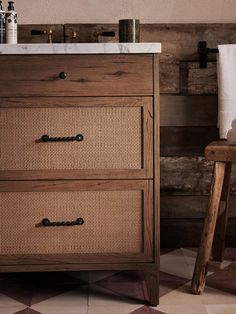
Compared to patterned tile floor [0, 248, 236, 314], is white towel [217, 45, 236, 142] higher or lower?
higher

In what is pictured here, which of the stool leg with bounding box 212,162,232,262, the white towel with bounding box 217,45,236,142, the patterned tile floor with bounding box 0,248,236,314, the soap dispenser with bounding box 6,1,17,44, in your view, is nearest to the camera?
the patterned tile floor with bounding box 0,248,236,314

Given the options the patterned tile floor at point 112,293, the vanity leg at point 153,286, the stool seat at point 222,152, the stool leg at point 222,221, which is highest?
the stool seat at point 222,152

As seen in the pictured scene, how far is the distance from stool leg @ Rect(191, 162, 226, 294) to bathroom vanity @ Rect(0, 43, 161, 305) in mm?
182

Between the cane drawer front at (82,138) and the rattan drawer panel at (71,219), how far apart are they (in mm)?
83

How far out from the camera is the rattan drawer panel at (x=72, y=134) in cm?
171

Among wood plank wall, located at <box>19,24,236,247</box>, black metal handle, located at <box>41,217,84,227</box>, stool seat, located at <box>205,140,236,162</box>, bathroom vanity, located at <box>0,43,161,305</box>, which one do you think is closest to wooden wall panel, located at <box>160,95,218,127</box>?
wood plank wall, located at <box>19,24,236,247</box>

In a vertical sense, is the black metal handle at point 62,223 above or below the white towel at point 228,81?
below

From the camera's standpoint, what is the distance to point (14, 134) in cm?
171

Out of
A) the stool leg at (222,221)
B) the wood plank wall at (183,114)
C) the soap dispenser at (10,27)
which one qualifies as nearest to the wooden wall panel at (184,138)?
the wood plank wall at (183,114)

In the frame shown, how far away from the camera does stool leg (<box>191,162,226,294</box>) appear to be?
72.4 inches

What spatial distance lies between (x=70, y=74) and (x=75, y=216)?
0.45 meters

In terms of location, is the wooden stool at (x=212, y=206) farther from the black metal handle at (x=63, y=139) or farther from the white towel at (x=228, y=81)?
the black metal handle at (x=63, y=139)

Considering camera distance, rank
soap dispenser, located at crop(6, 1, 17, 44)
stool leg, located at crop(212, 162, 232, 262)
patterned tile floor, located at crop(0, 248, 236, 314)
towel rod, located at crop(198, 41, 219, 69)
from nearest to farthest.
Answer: patterned tile floor, located at crop(0, 248, 236, 314) → soap dispenser, located at crop(6, 1, 17, 44) → stool leg, located at crop(212, 162, 232, 262) → towel rod, located at crop(198, 41, 219, 69)

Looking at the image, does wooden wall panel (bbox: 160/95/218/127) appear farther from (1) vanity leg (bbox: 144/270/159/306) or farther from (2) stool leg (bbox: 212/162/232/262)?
(1) vanity leg (bbox: 144/270/159/306)
